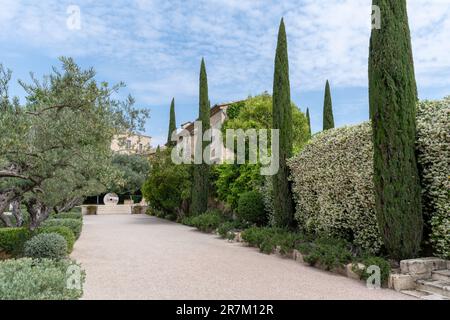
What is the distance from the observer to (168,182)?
837 inches

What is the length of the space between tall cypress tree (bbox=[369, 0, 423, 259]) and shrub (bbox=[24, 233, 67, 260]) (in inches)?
277

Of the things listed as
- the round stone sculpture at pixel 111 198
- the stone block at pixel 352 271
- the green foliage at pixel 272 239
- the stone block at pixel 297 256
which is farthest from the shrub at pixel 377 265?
the round stone sculpture at pixel 111 198

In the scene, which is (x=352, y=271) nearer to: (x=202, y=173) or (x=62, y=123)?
(x=62, y=123)

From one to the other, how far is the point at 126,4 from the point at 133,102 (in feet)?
6.99

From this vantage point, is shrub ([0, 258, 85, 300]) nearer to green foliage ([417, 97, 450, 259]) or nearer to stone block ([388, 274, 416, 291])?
stone block ([388, 274, 416, 291])

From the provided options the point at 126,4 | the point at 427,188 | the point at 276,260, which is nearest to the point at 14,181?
the point at 126,4

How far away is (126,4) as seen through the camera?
24.7ft

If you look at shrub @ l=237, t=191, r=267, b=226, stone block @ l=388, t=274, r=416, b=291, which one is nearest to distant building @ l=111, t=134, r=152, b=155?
stone block @ l=388, t=274, r=416, b=291

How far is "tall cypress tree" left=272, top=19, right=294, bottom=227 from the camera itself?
38.6ft

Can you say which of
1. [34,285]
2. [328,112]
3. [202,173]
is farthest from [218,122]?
[34,285]

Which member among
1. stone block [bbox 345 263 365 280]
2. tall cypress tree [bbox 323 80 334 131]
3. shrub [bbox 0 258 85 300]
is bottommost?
stone block [bbox 345 263 365 280]

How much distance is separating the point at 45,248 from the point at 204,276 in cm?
364
